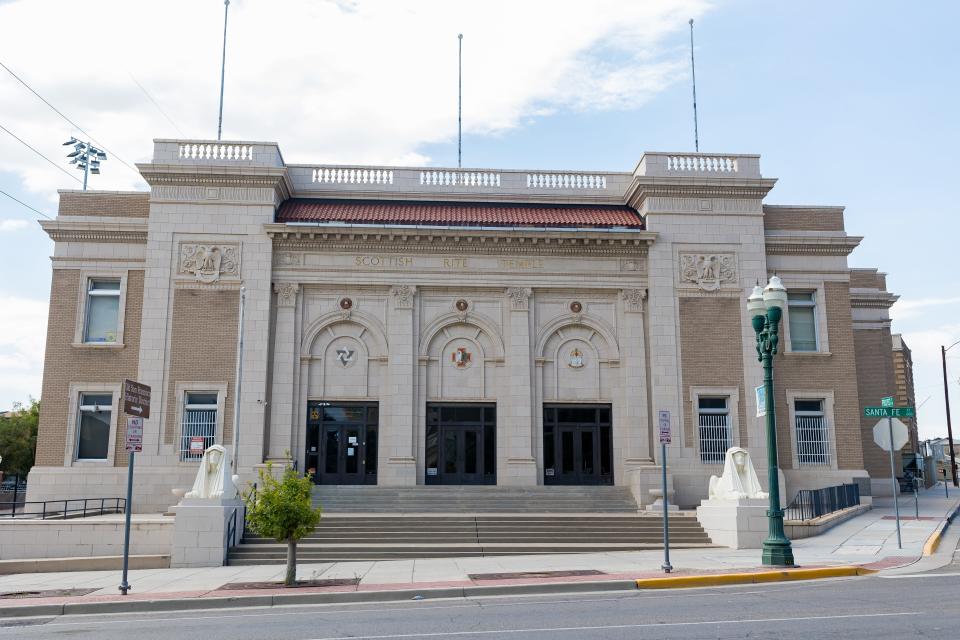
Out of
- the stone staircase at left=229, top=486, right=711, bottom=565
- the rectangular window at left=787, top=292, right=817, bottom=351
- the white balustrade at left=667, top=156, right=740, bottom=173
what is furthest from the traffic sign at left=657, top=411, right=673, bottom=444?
the white balustrade at left=667, top=156, right=740, bottom=173

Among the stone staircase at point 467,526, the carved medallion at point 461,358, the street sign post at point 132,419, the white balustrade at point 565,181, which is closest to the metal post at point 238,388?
the stone staircase at point 467,526

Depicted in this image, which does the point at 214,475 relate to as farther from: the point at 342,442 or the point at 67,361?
the point at 67,361

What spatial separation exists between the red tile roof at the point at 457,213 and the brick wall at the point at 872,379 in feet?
48.7

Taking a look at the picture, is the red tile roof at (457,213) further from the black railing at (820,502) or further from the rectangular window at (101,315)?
the black railing at (820,502)

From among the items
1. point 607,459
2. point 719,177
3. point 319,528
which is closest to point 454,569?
point 319,528

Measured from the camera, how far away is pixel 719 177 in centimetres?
3441

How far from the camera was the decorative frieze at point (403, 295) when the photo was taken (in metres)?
33.7

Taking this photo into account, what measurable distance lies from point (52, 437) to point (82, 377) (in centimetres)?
243

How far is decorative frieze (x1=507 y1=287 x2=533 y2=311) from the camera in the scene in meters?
34.0

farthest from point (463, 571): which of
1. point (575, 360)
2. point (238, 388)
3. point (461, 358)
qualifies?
point (575, 360)

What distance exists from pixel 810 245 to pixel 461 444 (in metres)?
16.4

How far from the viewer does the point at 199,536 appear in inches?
Answer: 844

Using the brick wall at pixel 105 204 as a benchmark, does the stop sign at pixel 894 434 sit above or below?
below

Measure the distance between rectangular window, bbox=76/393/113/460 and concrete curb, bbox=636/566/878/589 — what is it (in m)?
23.6
